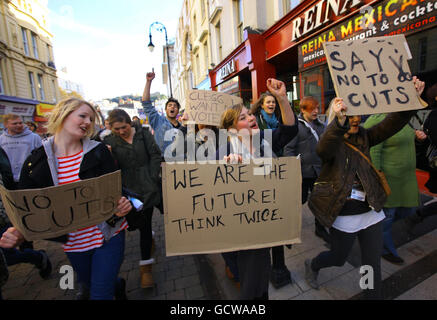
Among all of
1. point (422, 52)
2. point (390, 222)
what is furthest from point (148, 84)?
point (422, 52)

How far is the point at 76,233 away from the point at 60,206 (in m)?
0.39

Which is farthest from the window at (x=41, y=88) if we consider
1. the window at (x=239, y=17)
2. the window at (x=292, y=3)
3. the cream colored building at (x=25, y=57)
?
the window at (x=292, y=3)

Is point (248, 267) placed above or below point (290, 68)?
below

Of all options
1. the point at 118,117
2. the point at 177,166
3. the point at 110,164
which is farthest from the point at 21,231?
the point at 118,117

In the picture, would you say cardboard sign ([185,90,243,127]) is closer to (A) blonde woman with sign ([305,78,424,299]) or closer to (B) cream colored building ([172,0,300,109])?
(A) blonde woman with sign ([305,78,424,299])

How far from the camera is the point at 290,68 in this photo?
971 centimetres

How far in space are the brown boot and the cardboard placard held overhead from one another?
256 cm

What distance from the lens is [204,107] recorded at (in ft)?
11.3

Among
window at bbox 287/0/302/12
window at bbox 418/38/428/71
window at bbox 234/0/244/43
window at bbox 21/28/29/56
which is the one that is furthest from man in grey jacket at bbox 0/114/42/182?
window at bbox 21/28/29/56

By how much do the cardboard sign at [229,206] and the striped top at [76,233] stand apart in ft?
1.85

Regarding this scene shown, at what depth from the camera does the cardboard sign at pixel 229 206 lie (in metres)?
1.61

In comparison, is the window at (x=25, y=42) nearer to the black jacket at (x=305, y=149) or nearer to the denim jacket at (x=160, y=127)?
the denim jacket at (x=160, y=127)

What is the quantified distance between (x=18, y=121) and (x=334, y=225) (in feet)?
16.4
